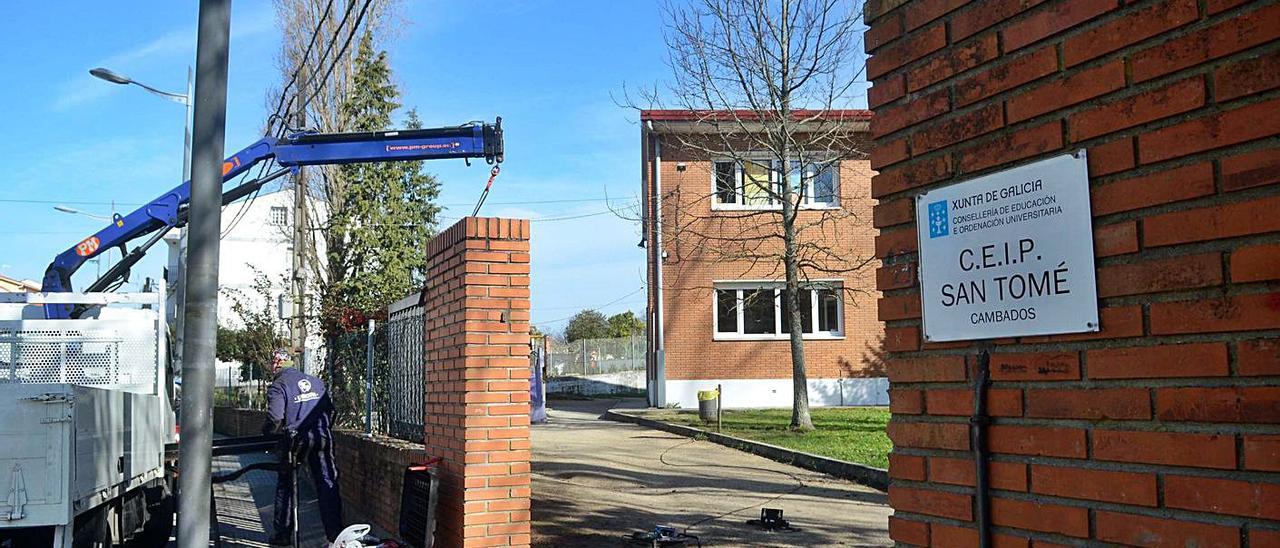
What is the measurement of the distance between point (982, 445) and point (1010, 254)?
49 cm

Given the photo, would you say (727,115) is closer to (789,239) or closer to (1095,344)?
(789,239)

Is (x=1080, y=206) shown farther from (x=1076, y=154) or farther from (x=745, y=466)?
(x=745, y=466)

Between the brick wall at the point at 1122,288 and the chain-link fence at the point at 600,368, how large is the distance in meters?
37.1

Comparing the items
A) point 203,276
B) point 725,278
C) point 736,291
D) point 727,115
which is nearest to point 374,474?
point 203,276

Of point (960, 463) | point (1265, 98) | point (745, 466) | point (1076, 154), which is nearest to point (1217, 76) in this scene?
point (1265, 98)

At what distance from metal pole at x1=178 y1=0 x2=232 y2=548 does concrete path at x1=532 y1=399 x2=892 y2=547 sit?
149 inches

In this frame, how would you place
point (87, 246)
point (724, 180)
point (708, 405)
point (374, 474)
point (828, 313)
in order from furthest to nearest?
point (828, 313) → point (724, 180) → point (708, 405) → point (87, 246) → point (374, 474)

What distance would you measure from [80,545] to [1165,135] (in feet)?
23.6

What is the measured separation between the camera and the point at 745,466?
559 inches

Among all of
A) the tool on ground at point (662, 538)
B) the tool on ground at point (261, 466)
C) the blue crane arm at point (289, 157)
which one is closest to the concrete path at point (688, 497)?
the tool on ground at point (662, 538)

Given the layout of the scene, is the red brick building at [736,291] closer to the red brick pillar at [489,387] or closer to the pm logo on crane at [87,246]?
the pm logo on crane at [87,246]

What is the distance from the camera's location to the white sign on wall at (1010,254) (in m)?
2.50

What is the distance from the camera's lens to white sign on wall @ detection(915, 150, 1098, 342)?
250cm

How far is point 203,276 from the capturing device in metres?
5.04
